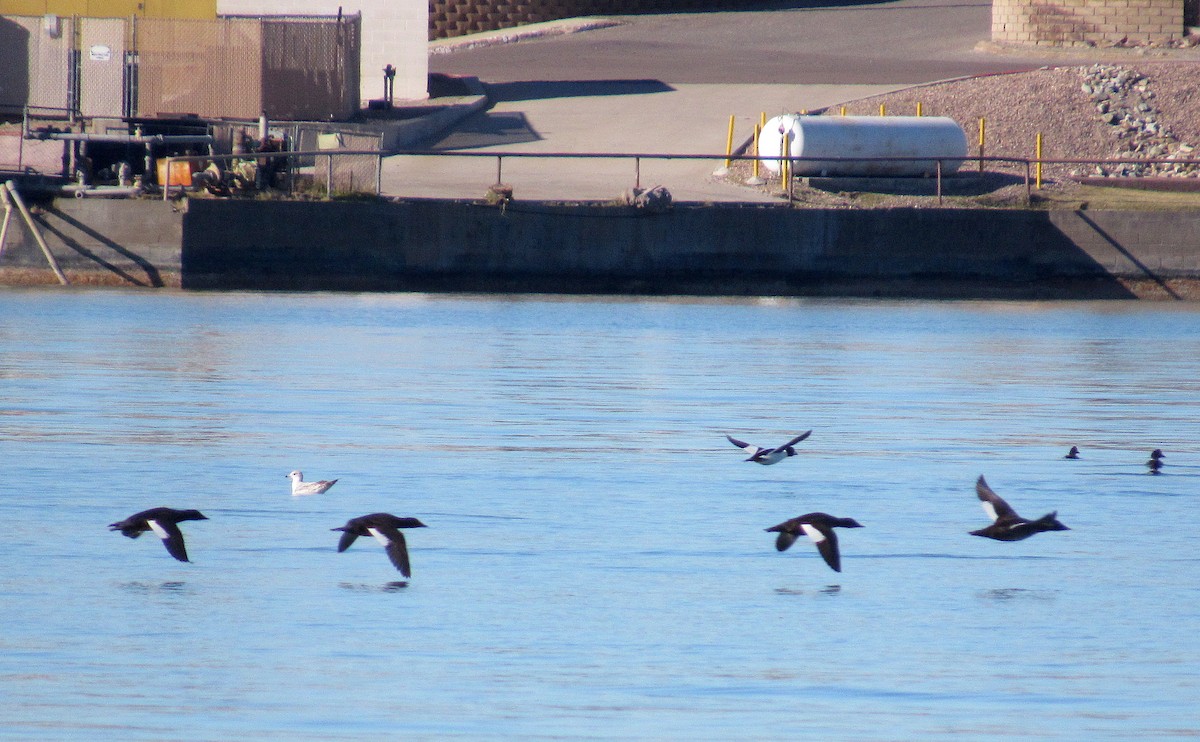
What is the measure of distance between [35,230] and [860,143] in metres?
15.0

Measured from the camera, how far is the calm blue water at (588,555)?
8.23 metres

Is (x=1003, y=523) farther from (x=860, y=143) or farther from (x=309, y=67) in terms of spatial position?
(x=309, y=67)

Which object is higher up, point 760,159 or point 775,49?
point 775,49

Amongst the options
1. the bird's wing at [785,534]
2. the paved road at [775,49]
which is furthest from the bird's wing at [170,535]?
the paved road at [775,49]

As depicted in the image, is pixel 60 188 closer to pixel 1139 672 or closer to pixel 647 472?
pixel 647 472

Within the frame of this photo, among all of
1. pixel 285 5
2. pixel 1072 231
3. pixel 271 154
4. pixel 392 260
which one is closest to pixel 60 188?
pixel 271 154

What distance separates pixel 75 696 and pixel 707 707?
2.85 metres

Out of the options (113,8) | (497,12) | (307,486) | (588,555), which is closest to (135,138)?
(113,8)

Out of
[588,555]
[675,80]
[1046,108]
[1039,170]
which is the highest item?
[675,80]

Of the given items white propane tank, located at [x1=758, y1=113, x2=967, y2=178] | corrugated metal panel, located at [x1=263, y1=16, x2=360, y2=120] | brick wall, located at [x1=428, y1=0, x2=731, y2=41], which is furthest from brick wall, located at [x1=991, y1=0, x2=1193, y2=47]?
corrugated metal panel, located at [x1=263, y1=16, x2=360, y2=120]

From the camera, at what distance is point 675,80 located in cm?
4622

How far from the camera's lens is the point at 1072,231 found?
32.1 meters

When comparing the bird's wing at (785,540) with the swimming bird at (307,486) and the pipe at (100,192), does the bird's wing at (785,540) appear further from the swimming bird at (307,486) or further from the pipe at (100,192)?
the pipe at (100,192)

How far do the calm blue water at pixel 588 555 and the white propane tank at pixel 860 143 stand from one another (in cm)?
1194
